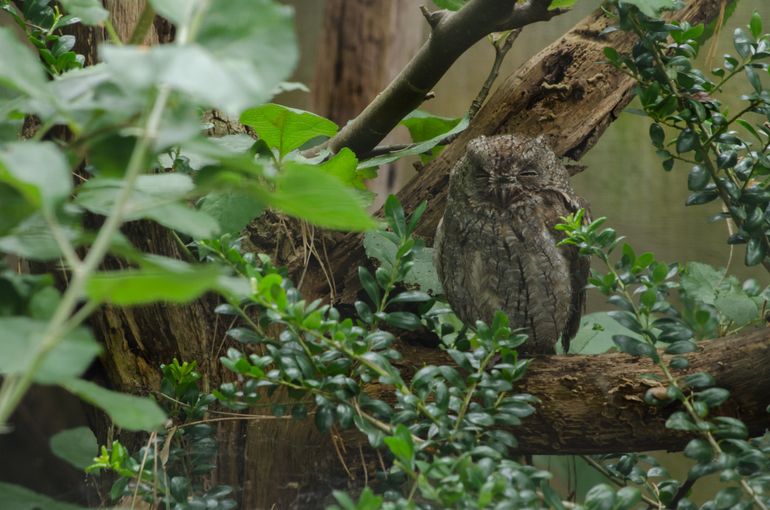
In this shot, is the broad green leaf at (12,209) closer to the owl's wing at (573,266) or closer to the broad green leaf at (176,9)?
the broad green leaf at (176,9)

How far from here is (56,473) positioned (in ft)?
7.84

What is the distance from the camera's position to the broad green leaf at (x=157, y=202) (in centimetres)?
37

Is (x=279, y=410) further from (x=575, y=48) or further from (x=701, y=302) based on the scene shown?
(x=575, y=48)

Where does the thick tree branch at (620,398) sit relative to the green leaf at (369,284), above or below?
below

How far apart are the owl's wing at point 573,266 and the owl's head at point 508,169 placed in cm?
3

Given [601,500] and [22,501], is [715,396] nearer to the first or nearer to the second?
[601,500]

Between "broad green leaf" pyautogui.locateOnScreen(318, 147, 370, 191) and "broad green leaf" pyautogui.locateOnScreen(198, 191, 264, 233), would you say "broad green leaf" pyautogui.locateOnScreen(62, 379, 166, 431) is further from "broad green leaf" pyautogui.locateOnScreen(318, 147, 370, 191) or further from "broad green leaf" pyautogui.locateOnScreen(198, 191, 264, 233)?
"broad green leaf" pyautogui.locateOnScreen(318, 147, 370, 191)

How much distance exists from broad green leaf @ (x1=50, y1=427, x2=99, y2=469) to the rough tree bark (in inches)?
19.6

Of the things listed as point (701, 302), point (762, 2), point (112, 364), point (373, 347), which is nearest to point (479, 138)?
point (701, 302)

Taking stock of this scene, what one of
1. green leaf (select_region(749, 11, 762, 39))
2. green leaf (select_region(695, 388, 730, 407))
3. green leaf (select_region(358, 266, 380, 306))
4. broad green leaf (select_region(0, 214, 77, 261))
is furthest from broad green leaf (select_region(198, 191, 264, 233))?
green leaf (select_region(749, 11, 762, 39))

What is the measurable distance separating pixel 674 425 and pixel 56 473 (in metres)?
2.17

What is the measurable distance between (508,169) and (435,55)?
0.74ft

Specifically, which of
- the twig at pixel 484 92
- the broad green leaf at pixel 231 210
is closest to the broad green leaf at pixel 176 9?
the broad green leaf at pixel 231 210

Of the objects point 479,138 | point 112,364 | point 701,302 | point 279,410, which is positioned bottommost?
point 112,364
